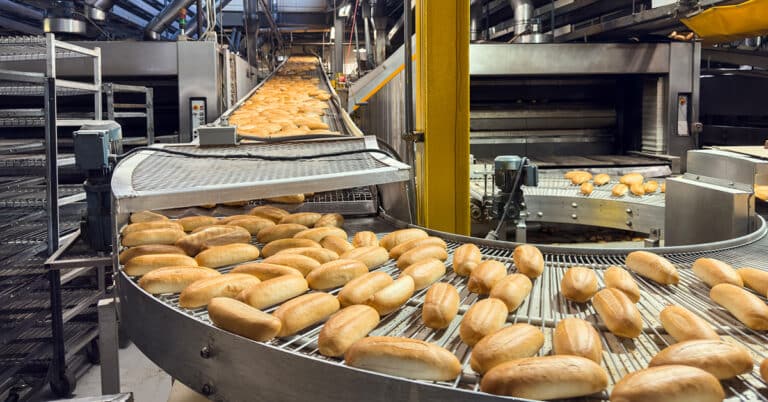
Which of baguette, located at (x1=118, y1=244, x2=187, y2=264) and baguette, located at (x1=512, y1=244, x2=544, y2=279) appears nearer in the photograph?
baguette, located at (x1=512, y1=244, x2=544, y2=279)

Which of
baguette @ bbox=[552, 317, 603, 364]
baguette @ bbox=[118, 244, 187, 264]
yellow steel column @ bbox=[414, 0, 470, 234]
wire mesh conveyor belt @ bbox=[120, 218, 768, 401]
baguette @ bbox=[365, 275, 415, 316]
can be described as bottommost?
wire mesh conveyor belt @ bbox=[120, 218, 768, 401]

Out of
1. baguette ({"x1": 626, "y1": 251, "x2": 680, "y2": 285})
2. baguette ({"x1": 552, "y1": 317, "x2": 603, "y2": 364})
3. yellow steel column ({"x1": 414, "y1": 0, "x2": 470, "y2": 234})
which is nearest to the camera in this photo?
baguette ({"x1": 552, "y1": 317, "x2": 603, "y2": 364})

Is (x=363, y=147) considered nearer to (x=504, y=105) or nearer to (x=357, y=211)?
(x=357, y=211)

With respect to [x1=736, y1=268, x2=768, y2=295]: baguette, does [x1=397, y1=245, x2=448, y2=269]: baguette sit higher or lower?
higher

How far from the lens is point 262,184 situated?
4.14 feet

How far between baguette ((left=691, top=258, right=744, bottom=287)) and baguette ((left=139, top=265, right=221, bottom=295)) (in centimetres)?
91

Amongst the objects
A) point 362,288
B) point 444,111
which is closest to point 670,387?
point 362,288

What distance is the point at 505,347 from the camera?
0.75m

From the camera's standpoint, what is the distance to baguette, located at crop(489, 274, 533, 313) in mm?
947

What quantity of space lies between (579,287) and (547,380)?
0.35 metres

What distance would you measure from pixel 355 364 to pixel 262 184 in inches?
24.0

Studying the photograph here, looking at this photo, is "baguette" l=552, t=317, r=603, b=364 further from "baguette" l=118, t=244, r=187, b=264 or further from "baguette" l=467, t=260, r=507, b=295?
"baguette" l=118, t=244, r=187, b=264

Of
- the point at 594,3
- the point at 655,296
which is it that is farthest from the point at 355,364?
the point at 594,3

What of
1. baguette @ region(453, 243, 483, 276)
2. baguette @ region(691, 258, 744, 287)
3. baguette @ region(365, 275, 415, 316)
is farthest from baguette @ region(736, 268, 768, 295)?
baguette @ region(365, 275, 415, 316)
